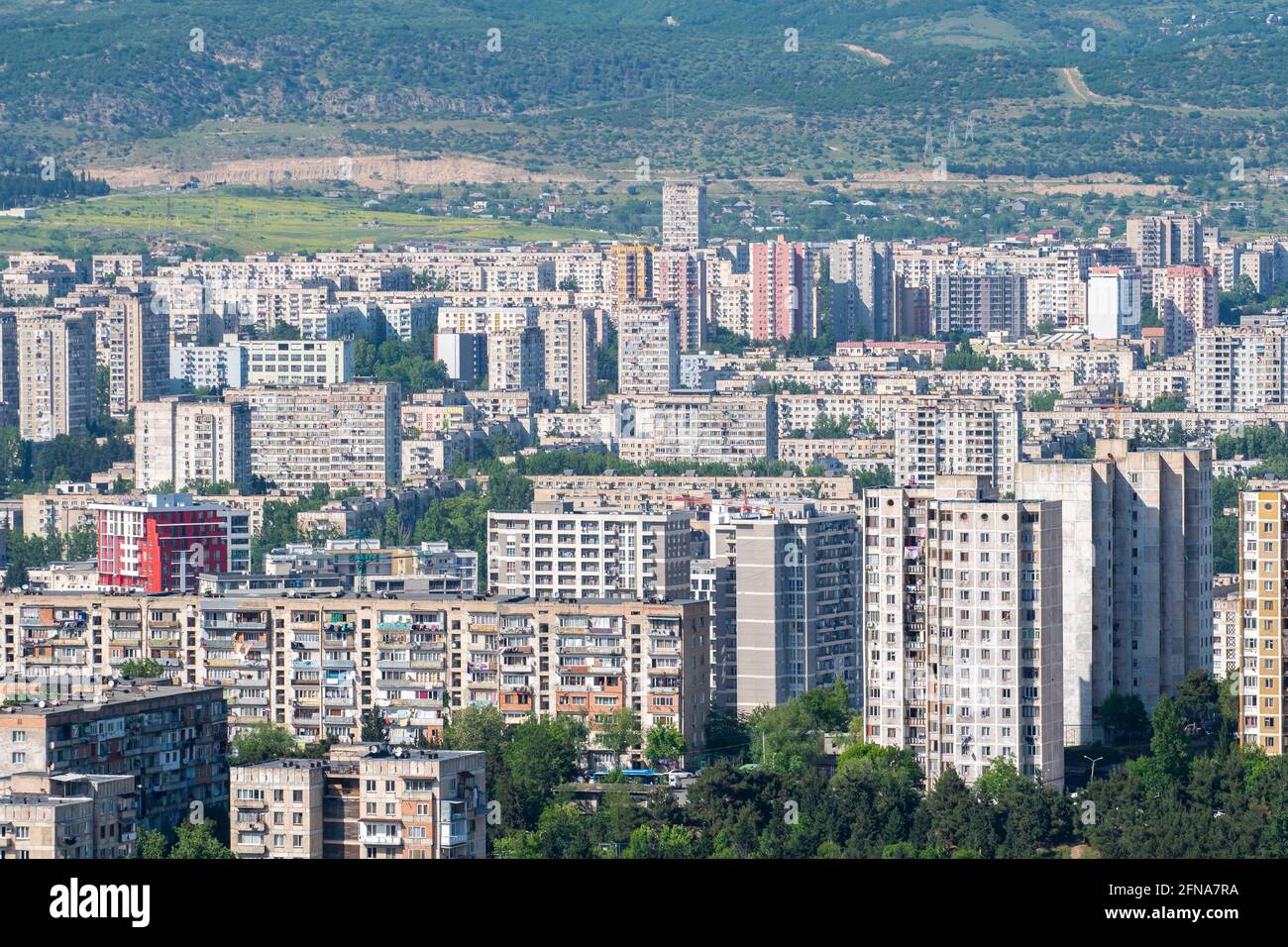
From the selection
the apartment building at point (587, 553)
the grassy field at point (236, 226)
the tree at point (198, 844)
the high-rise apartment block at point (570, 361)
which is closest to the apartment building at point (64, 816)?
the tree at point (198, 844)

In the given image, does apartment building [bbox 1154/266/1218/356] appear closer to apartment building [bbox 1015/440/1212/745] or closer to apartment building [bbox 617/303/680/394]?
apartment building [bbox 617/303/680/394]

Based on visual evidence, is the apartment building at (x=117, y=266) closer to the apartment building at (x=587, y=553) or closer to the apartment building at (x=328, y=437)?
the apartment building at (x=328, y=437)

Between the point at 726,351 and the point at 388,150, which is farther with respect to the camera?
the point at 388,150

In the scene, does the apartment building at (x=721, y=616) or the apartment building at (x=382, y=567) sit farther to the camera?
the apartment building at (x=382, y=567)

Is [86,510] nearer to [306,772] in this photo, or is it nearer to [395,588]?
[395,588]

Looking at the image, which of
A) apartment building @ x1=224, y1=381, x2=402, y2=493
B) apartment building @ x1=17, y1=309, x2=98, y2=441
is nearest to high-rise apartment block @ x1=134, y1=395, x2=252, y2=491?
apartment building @ x1=224, y1=381, x2=402, y2=493
